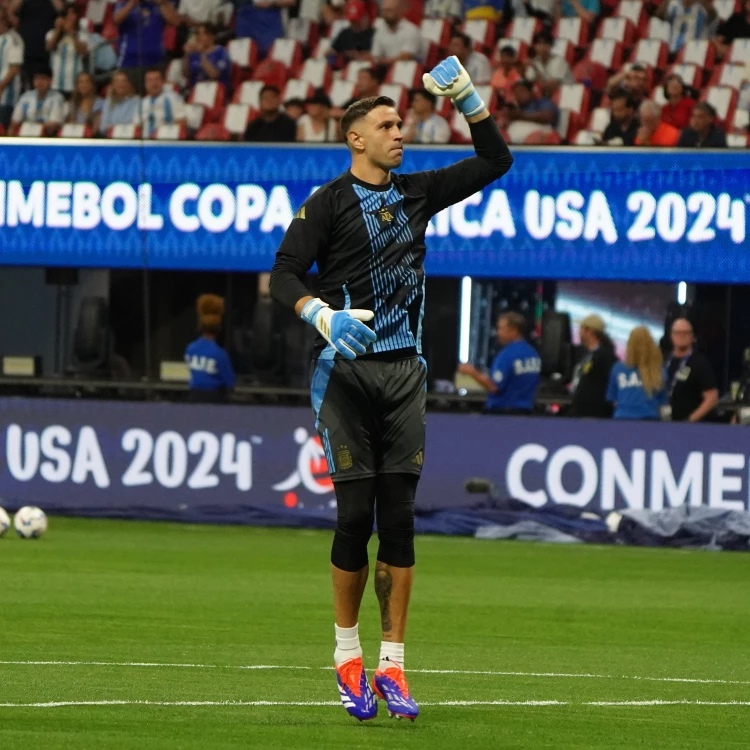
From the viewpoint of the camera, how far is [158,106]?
63.7ft

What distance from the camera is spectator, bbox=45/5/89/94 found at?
65.7ft

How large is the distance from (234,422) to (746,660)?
9.50 meters

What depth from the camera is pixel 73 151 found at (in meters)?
18.6

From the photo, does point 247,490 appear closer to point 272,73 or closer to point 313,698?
point 272,73

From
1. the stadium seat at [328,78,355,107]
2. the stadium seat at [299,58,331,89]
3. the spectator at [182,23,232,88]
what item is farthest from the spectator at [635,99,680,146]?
the spectator at [182,23,232,88]

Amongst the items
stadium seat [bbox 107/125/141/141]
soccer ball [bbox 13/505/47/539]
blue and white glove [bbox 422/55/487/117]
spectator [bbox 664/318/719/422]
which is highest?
stadium seat [bbox 107/125/141/141]

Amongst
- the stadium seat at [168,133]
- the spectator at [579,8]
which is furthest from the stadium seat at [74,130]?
the spectator at [579,8]

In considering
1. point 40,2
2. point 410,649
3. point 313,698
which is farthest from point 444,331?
point 313,698

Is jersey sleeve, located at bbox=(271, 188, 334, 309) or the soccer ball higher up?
jersey sleeve, located at bbox=(271, 188, 334, 309)

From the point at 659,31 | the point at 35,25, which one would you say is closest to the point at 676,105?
the point at 659,31

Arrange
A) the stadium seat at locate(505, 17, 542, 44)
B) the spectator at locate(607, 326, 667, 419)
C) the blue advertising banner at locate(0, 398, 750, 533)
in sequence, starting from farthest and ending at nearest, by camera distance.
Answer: the stadium seat at locate(505, 17, 542, 44)
the spectator at locate(607, 326, 667, 419)
the blue advertising banner at locate(0, 398, 750, 533)

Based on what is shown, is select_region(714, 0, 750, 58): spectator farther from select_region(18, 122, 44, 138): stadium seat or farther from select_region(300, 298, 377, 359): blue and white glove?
select_region(300, 298, 377, 359): blue and white glove

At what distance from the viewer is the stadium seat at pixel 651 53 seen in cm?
1941

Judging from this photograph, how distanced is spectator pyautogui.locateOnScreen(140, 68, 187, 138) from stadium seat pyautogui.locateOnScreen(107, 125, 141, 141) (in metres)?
0.10
